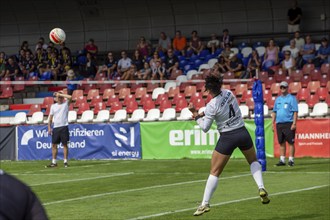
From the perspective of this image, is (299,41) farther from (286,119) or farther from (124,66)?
(286,119)

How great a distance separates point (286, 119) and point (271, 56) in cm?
990

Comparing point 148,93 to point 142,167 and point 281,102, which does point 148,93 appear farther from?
point 281,102

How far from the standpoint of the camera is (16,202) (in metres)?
3.08

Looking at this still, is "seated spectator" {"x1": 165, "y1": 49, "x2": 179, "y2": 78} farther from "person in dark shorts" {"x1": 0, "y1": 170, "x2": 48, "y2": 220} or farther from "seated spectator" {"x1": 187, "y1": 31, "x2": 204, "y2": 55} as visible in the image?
"person in dark shorts" {"x1": 0, "y1": 170, "x2": 48, "y2": 220}

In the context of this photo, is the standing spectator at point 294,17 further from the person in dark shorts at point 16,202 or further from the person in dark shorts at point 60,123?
the person in dark shorts at point 16,202

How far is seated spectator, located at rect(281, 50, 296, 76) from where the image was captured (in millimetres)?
28500

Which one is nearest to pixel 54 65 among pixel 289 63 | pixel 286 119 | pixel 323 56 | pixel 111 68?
pixel 111 68

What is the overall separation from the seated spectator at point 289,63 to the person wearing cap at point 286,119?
8.11m

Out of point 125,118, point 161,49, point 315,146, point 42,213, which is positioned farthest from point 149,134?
point 42,213

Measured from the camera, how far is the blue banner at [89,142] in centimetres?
2591

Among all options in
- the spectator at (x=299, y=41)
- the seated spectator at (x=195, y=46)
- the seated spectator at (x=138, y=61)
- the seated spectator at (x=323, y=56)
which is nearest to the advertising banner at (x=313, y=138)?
the seated spectator at (x=323, y=56)

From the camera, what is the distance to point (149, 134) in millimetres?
25500

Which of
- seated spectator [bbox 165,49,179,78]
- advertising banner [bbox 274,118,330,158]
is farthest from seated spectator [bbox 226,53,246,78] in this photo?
advertising banner [bbox 274,118,330,158]

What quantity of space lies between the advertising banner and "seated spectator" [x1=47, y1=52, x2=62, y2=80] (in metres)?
14.6
